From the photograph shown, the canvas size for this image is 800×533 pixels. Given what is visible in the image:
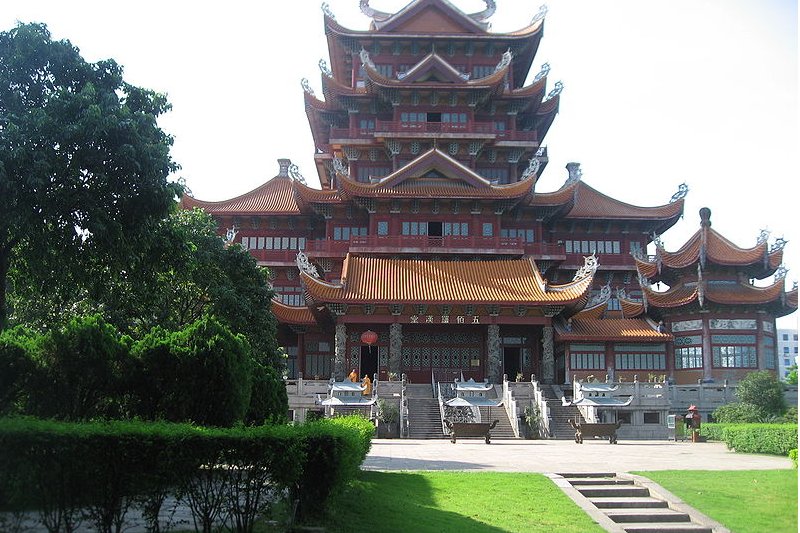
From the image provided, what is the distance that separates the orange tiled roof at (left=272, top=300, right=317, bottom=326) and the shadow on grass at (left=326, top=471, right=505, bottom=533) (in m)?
25.3

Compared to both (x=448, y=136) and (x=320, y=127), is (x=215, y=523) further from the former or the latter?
(x=320, y=127)

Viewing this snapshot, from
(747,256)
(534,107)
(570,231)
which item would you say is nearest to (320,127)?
(534,107)

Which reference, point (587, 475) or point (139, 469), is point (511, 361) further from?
point (139, 469)

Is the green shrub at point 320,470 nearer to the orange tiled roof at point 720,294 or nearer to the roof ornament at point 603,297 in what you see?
the roof ornament at point 603,297

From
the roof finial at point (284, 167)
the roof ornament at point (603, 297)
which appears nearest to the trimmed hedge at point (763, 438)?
the roof ornament at point (603, 297)

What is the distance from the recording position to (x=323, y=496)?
10.6 meters

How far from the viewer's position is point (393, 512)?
12.3 m

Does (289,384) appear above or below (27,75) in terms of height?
below

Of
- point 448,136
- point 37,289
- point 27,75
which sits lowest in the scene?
point 37,289

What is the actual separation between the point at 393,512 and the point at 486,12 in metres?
42.3

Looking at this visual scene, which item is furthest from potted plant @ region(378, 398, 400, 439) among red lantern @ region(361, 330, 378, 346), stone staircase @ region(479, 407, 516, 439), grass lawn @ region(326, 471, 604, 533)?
grass lawn @ region(326, 471, 604, 533)

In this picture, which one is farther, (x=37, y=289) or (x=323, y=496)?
(x=37, y=289)

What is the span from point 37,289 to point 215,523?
929cm

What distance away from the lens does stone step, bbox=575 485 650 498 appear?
1481cm
